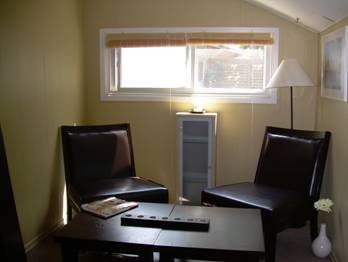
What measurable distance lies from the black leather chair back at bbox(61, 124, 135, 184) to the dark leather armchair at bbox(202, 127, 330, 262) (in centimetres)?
81

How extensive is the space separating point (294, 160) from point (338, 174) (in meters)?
0.44

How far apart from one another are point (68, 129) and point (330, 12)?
2.14 meters

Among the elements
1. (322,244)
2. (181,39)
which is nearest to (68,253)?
(322,244)

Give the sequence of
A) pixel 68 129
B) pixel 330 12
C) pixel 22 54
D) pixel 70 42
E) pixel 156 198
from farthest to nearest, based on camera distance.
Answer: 1. pixel 70 42
2. pixel 68 129
3. pixel 156 198
4. pixel 22 54
5. pixel 330 12

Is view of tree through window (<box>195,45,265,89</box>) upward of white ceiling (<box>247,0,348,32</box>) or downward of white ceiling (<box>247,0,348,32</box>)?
downward

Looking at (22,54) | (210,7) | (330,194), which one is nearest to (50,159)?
(22,54)

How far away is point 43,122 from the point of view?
10.5ft

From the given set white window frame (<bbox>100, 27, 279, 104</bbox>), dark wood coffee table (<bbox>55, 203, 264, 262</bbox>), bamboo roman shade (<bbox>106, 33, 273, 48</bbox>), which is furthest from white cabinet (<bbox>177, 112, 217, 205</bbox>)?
dark wood coffee table (<bbox>55, 203, 264, 262</bbox>)

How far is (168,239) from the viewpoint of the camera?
2148mm

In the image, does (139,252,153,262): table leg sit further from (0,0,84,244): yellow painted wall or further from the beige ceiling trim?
the beige ceiling trim

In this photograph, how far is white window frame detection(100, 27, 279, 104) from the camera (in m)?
3.72

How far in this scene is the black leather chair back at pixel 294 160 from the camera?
121 inches

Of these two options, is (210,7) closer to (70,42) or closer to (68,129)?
(70,42)

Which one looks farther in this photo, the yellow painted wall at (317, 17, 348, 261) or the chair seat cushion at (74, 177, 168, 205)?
the chair seat cushion at (74, 177, 168, 205)
